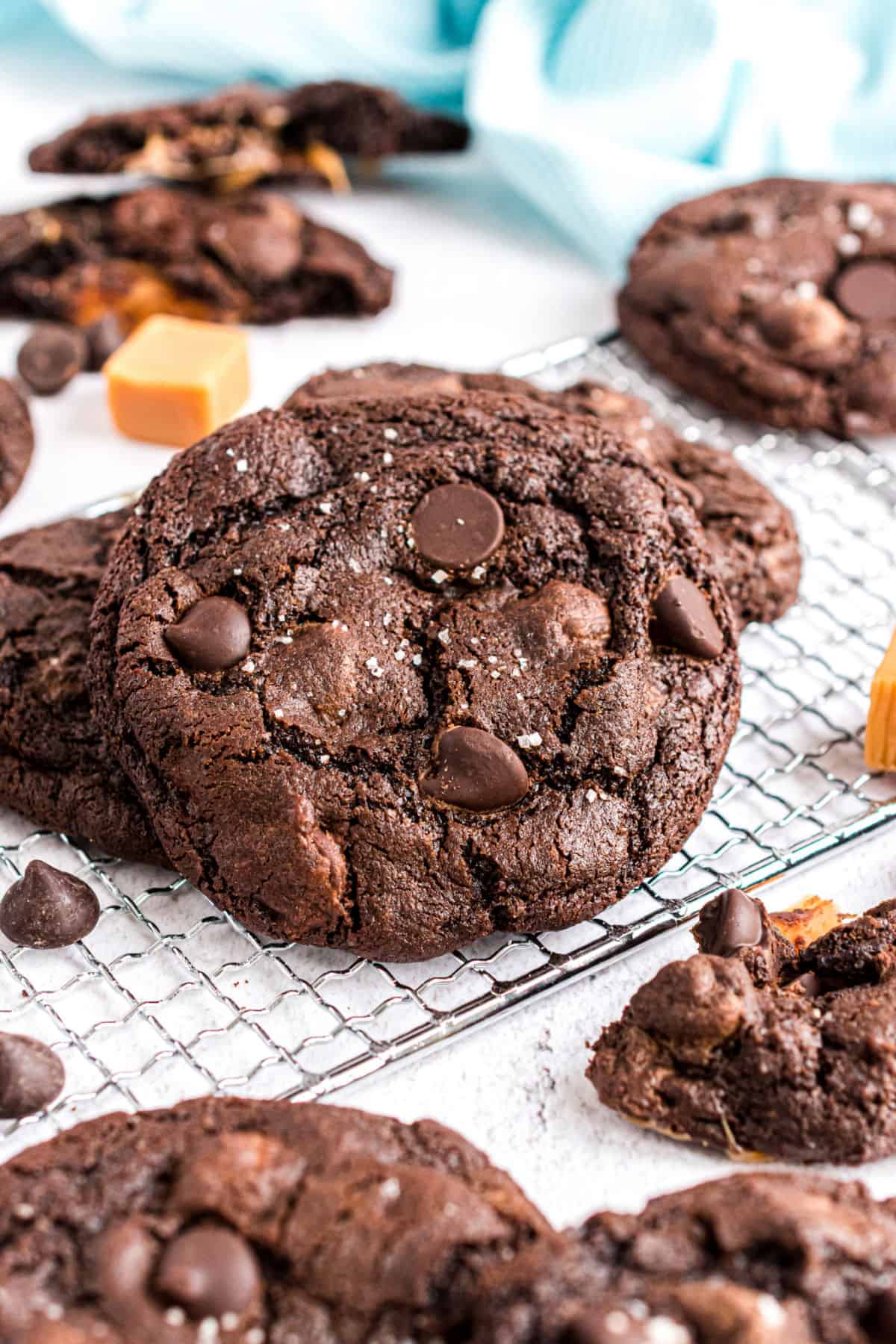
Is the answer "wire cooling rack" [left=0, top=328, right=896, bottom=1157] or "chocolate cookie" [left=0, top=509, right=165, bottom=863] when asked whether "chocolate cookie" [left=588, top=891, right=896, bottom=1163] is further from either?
"chocolate cookie" [left=0, top=509, right=165, bottom=863]

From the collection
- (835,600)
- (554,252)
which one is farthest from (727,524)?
(554,252)

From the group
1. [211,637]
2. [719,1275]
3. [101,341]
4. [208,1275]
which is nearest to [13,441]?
[101,341]

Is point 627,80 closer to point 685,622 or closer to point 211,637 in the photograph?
point 685,622

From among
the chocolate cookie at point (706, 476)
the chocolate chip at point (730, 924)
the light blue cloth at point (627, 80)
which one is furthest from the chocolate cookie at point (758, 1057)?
the light blue cloth at point (627, 80)

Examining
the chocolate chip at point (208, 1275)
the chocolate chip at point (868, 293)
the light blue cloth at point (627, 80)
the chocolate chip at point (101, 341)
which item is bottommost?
the chocolate chip at point (208, 1275)

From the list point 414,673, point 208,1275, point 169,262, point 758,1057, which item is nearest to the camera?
point 208,1275

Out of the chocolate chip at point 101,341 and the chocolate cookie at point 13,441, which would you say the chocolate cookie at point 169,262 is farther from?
the chocolate cookie at point 13,441

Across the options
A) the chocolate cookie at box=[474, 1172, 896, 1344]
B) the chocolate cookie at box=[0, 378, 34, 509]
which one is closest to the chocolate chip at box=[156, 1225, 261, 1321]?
the chocolate cookie at box=[474, 1172, 896, 1344]
